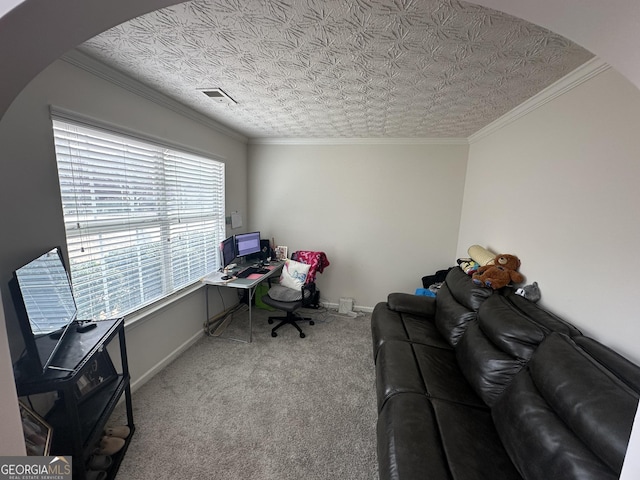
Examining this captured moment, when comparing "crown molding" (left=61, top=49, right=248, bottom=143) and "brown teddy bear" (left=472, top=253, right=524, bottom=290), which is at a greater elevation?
"crown molding" (left=61, top=49, right=248, bottom=143)

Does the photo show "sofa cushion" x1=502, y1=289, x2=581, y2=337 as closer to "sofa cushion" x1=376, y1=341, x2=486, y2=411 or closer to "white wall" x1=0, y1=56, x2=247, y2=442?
"sofa cushion" x1=376, y1=341, x2=486, y2=411

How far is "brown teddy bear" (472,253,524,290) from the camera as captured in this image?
1.87 metres

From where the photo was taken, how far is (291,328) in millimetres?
3006

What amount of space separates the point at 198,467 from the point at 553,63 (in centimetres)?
316

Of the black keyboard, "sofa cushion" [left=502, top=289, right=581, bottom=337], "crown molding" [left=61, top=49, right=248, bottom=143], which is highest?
"crown molding" [left=61, top=49, right=248, bottom=143]

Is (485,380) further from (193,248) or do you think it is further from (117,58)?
(117,58)

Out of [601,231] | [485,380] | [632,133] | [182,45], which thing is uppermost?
[182,45]

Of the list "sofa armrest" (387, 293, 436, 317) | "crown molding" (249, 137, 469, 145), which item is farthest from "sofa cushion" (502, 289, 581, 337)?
"crown molding" (249, 137, 469, 145)

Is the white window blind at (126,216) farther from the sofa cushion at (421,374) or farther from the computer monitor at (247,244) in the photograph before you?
the sofa cushion at (421,374)

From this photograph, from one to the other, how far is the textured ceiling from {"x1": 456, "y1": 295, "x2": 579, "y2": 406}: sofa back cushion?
1497 millimetres

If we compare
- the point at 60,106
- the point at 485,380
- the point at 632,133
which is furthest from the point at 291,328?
the point at 632,133

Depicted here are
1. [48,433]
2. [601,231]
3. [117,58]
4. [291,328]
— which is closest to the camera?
[48,433]

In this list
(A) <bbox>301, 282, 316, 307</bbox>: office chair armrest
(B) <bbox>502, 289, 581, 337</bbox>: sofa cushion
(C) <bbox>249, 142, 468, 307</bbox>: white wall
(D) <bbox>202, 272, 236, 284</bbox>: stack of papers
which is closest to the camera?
(B) <bbox>502, 289, 581, 337</bbox>: sofa cushion

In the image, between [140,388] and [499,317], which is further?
[140,388]
